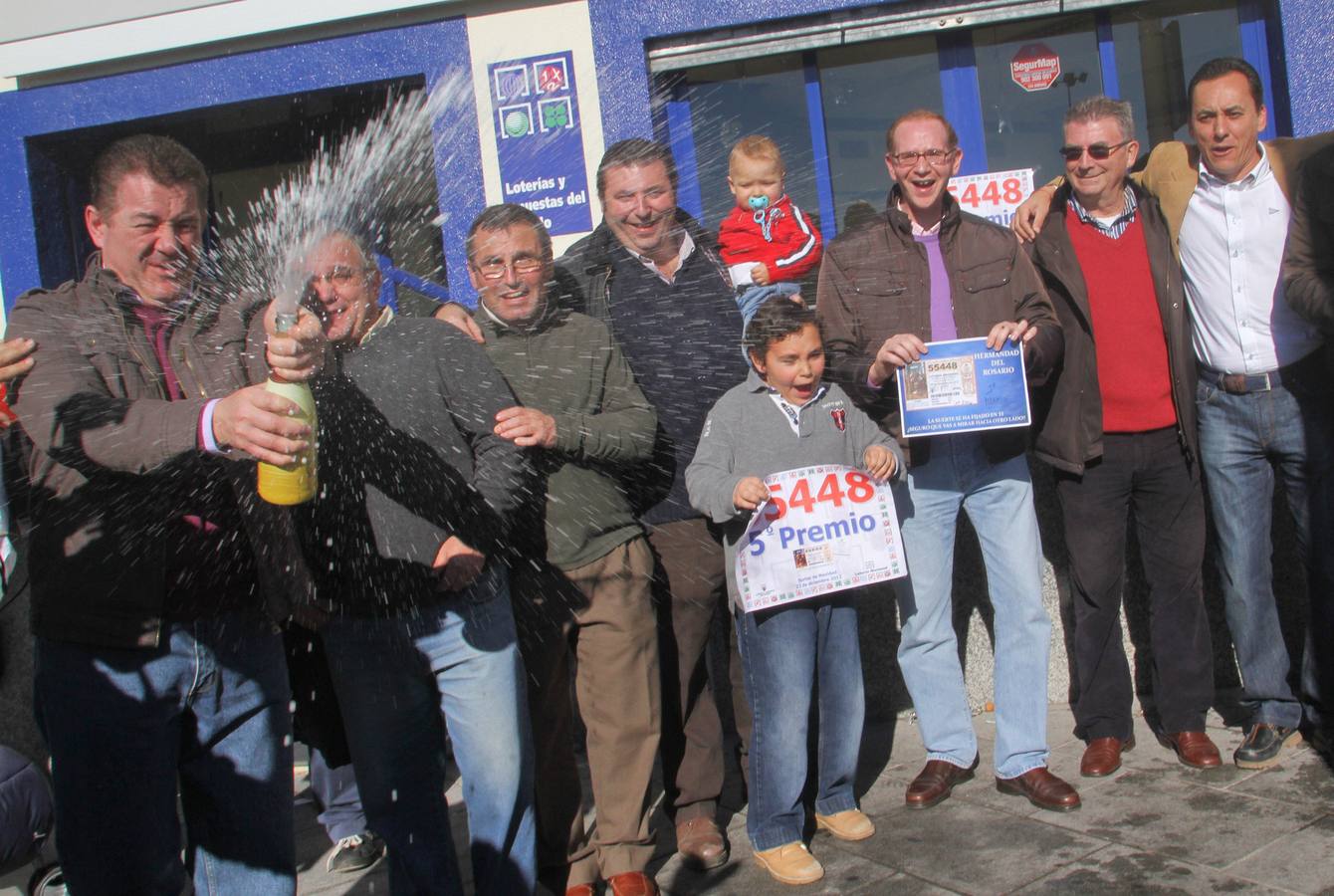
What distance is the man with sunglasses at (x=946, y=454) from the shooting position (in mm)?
4492

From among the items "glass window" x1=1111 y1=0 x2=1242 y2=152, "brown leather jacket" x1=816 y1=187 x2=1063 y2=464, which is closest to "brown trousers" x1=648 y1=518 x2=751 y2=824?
"brown leather jacket" x1=816 y1=187 x2=1063 y2=464

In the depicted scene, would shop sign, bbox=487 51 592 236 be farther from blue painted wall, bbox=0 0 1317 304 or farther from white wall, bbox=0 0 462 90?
white wall, bbox=0 0 462 90

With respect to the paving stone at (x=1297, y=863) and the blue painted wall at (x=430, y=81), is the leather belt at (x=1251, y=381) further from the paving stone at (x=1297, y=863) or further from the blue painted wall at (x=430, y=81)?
the blue painted wall at (x=430, y=81)

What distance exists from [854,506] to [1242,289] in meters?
1.81

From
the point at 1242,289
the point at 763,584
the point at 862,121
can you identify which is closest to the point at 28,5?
the point at 862,121

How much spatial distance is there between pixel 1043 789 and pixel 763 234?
2384mm

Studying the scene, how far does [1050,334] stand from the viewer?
4418mm

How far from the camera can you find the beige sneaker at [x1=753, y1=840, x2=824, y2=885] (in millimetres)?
4035

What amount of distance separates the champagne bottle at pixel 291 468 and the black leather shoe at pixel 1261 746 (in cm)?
376

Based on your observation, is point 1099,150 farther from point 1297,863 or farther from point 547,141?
point 547,141

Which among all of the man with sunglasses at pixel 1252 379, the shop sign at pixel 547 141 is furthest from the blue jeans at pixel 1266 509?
the shop sign at pixel 547 141

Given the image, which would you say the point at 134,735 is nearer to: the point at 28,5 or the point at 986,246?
the point at 986,246

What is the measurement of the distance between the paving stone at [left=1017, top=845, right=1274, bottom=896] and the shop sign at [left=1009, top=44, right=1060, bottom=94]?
4.44 metres

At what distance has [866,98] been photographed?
6.81 metres
